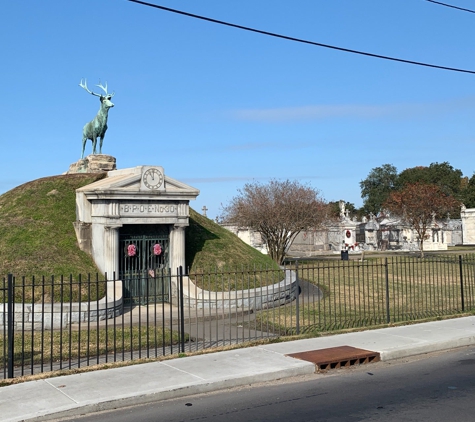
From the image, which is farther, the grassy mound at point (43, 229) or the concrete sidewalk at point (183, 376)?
the grassy mound at point (43, 229)

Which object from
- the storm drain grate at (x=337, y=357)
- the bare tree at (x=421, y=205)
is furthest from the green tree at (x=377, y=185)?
the storm drain grate at (x=337, y=357)

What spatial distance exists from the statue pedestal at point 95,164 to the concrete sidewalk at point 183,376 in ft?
42.1

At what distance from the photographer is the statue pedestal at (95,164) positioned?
71.5 feet

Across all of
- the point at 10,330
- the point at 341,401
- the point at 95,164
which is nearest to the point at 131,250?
the point at 95,164

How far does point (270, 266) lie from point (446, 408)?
13339 millimetres

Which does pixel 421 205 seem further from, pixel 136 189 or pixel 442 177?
pixel 442 177

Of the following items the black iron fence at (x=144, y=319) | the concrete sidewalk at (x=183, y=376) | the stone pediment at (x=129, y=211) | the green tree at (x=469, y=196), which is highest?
the green tree at (x=469, y=196)

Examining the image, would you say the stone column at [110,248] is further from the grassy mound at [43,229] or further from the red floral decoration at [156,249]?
the red floral decoration at [156,249]

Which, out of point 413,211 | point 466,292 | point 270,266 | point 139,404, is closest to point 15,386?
point 139,404

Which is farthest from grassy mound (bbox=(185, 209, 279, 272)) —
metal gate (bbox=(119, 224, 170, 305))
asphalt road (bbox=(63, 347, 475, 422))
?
asphalt road (bbox=(63, 347, 475, 422))

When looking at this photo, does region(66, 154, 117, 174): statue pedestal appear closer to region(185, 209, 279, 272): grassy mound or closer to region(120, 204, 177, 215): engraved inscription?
region(185, 209, 279, 272): grassy mound

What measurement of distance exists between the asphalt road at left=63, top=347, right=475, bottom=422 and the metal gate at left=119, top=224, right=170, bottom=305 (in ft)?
31.3

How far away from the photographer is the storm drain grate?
31.7 ft

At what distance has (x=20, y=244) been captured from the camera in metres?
17.2
